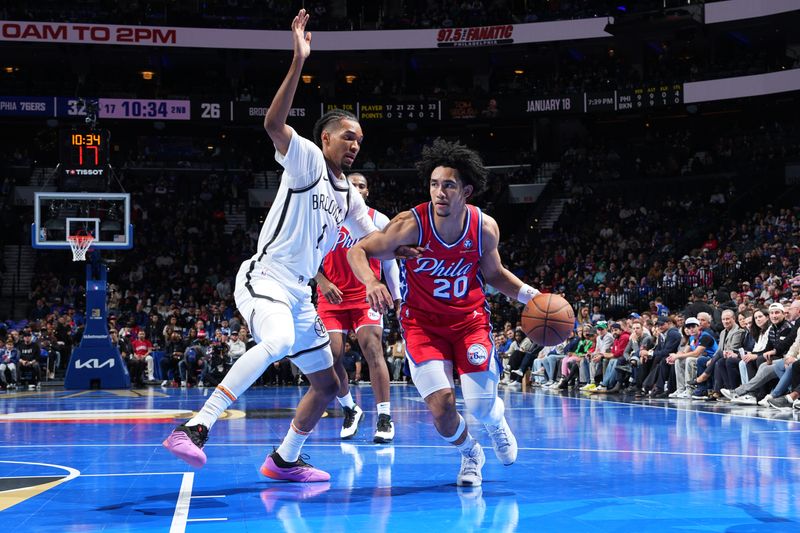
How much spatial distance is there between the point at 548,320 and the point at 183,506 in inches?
96.0

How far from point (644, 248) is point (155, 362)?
15.0 m

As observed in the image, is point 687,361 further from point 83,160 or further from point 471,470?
point 83,160

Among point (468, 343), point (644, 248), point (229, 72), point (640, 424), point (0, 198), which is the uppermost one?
point (229, 72)

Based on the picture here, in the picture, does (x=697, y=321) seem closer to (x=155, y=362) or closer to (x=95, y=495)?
(x=95, y=495)

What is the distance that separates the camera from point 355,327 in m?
8.41

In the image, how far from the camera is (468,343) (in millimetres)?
5531

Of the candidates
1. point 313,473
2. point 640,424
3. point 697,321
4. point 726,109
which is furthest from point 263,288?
point 726,109

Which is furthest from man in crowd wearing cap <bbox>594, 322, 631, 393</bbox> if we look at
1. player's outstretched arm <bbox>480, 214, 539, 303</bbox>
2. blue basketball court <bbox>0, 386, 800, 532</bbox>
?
player's outstretched arm <bbox>480, 214, 539, 303</bbox>

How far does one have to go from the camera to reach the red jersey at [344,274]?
841 cm

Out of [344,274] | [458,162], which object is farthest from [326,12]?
[458,162]

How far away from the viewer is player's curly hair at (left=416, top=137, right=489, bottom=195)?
18.1 feet

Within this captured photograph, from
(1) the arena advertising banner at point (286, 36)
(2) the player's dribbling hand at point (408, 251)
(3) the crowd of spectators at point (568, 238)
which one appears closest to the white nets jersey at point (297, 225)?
(2) the player's dribbling hand at point (408, 251)

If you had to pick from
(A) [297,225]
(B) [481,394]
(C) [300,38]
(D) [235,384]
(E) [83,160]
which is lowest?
(B) [481,394]

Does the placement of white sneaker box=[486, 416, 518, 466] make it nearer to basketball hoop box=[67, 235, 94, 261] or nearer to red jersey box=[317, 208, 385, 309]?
red jersey box=[317, 208, 385, 309]
